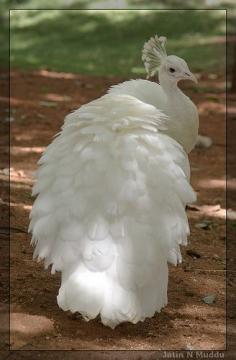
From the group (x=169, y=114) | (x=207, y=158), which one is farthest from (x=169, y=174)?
(x=207, y=158)

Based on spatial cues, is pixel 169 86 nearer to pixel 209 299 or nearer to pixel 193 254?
pixel 193 254

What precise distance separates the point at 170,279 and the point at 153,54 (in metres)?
1.66

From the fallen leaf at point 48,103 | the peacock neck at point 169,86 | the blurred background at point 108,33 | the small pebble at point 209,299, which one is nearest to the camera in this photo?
the small pebble at point 209,299

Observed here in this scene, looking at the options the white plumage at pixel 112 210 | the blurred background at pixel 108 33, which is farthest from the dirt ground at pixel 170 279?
the blurred background at pixel 108 33

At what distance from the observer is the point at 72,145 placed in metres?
4.75

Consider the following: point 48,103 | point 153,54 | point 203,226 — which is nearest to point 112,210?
point 153,54

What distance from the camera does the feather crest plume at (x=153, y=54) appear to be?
5.72 meters

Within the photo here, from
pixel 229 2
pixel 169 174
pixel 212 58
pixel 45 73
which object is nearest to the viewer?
pixel 169 174

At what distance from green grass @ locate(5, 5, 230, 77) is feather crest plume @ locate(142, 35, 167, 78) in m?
6.73

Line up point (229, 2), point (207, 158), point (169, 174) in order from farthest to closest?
1. point (229, 2)
2. point (207, 158)
3. point (169, 174)

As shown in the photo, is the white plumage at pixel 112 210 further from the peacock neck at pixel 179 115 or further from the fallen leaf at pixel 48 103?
the fallen leaf at pixel 48 103

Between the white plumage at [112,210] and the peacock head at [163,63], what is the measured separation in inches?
31.5

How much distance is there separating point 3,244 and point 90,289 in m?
1.72

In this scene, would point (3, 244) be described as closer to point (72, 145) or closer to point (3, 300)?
point (3, 300)
